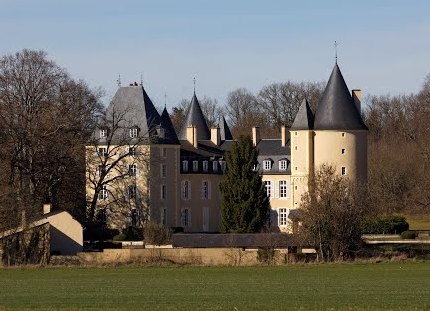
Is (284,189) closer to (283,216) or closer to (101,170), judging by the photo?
(283,216)

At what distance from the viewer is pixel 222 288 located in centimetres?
3869

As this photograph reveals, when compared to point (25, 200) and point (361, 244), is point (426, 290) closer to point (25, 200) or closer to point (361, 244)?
point (361, 244)

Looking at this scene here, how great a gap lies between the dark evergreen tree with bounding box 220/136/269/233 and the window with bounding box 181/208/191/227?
8366mm

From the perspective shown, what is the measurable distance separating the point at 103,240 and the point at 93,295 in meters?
36.4

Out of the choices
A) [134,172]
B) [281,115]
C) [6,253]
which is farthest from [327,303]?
[281,115]

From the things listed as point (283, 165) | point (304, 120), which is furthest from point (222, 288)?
point (283, 165)

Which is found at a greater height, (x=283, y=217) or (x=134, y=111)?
(x=134, y=111)

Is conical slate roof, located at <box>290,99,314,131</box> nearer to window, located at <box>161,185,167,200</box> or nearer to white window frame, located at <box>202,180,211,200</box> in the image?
white window frame, located at <box>202,180,211,200</box>

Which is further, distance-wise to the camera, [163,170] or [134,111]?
[163,170]

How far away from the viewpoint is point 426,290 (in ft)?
120

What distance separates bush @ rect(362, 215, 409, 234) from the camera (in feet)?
241

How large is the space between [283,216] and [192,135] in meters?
7.89

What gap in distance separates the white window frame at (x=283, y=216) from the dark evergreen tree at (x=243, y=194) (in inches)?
344

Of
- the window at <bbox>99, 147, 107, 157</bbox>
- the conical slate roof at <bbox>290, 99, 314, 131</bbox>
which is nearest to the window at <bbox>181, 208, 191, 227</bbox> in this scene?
the window at <bbox>99, 147, 107, 157</bbox>
